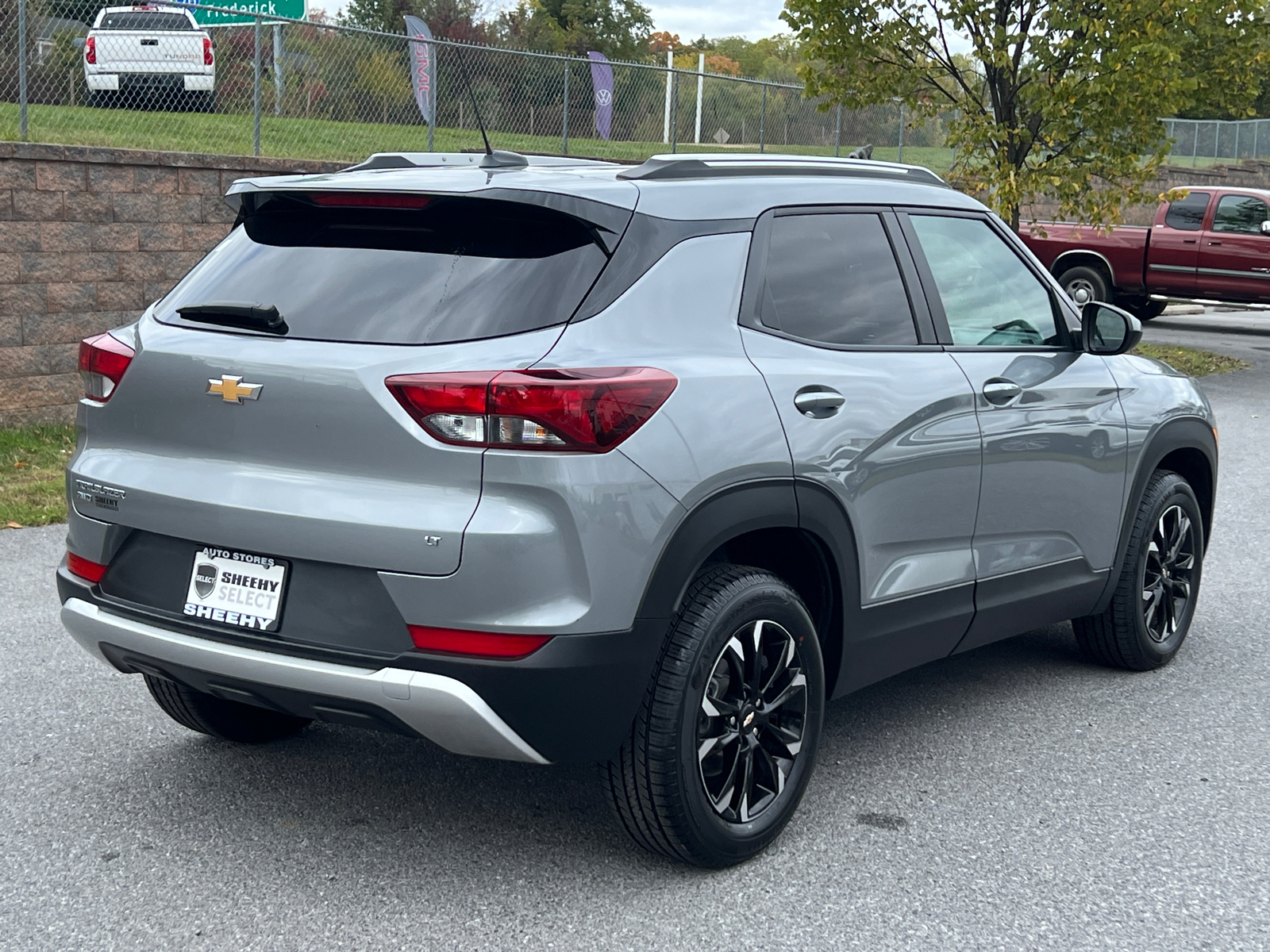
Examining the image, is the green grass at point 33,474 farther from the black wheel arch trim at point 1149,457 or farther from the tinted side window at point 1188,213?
the tinted side window at point 1188,213

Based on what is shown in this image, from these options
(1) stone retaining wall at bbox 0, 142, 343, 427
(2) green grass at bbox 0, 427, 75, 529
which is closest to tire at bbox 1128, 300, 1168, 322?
(1) stone retaining wall at bbox 0, 142, 343, 427

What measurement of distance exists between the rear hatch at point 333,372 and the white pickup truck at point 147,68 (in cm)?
856

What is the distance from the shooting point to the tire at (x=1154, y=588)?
544cm

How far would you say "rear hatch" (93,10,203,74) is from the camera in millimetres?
11797

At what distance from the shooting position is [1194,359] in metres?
17.8

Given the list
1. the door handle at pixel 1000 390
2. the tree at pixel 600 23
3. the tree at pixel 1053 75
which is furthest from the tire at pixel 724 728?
the tree at pixel 600 23

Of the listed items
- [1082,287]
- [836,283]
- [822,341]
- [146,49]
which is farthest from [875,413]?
[1082,287]

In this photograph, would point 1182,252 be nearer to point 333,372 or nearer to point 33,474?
point 33,474

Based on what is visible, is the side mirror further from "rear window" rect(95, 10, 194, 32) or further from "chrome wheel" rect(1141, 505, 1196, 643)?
"rear window" rect(95, 10, 194, 32)

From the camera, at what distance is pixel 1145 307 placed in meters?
23.0

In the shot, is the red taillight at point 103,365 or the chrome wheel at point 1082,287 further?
the chrome wheel at point 1082,287

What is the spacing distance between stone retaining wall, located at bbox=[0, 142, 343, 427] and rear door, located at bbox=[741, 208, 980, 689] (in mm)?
7548

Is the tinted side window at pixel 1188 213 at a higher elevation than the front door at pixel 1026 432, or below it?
higher

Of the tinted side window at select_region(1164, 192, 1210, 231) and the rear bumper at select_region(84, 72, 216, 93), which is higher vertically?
the rear bumper at select_region(84, 72, 216, 93)
